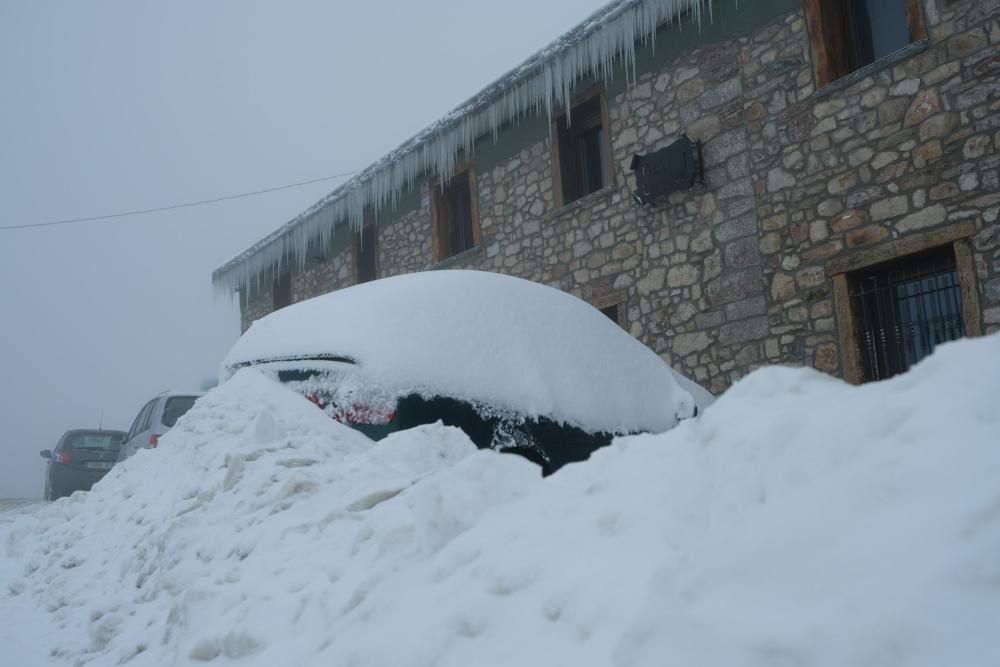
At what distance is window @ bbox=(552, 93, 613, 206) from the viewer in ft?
→ 30.6

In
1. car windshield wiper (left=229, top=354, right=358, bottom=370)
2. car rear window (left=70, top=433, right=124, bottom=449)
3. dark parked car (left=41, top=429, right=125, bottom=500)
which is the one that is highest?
car windshield wiper (left=229, top=354, right=358, bottom=370)

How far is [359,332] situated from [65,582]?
2.12 meters

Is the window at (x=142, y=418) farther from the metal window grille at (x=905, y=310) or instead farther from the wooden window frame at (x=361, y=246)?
the metal window grille at (x=905, y=310)

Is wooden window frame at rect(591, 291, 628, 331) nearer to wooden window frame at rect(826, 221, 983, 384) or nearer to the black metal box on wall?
the black metal box on wall

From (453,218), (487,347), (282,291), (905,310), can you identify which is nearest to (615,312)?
(905,310)

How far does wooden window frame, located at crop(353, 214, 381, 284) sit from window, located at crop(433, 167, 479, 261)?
161 centimetres

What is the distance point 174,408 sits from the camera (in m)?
8.76

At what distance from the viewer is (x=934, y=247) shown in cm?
599

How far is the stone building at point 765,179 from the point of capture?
5934mm

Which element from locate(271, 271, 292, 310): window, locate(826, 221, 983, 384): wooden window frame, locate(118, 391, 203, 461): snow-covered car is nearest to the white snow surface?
locate(826, 221, 983, 384): wooden window frame

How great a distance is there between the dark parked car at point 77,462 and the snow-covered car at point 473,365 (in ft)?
30.5

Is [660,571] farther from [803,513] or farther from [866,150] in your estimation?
[866,150]

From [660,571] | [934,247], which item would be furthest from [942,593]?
[934,247]

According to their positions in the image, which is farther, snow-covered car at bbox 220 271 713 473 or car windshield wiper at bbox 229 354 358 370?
car windshield wiper at bbox 229 354 358 370
